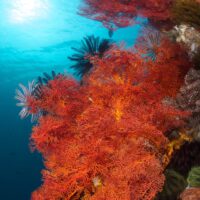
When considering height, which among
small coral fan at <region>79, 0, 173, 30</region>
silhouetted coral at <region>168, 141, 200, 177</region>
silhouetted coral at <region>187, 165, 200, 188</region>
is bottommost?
silhouetted coral at <region>168, 141, 200, 177</region>

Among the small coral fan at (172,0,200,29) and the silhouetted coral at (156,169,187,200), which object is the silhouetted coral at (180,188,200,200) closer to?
the silhouetted coral at (156,169,187,200)

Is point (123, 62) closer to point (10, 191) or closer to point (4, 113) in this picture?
point (10, 191)

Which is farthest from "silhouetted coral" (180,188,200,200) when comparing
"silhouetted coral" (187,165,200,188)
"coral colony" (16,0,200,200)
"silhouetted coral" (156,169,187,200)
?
"silhouetted coral" (156,169,187,200)

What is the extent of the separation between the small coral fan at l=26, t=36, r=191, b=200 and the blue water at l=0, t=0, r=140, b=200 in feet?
42.9

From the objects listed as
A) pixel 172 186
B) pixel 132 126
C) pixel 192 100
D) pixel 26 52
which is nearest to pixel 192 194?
pixel 132 126

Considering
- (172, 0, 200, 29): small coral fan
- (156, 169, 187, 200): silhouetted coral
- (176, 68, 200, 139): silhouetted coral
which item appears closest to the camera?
(156, 169, 187, 200): silhouetted coral

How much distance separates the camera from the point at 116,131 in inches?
147

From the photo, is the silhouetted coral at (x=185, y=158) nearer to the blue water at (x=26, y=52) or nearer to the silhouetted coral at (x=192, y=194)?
the silhouetted coral at (x=192, y=194)

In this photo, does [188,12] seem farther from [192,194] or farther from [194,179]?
[192,194]

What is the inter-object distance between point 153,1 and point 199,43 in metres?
2.60

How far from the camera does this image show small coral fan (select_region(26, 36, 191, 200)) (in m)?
3.43

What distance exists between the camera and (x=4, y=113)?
1886 inches

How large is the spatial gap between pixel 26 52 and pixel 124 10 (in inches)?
1034

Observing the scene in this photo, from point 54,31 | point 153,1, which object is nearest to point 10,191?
point 54,31
